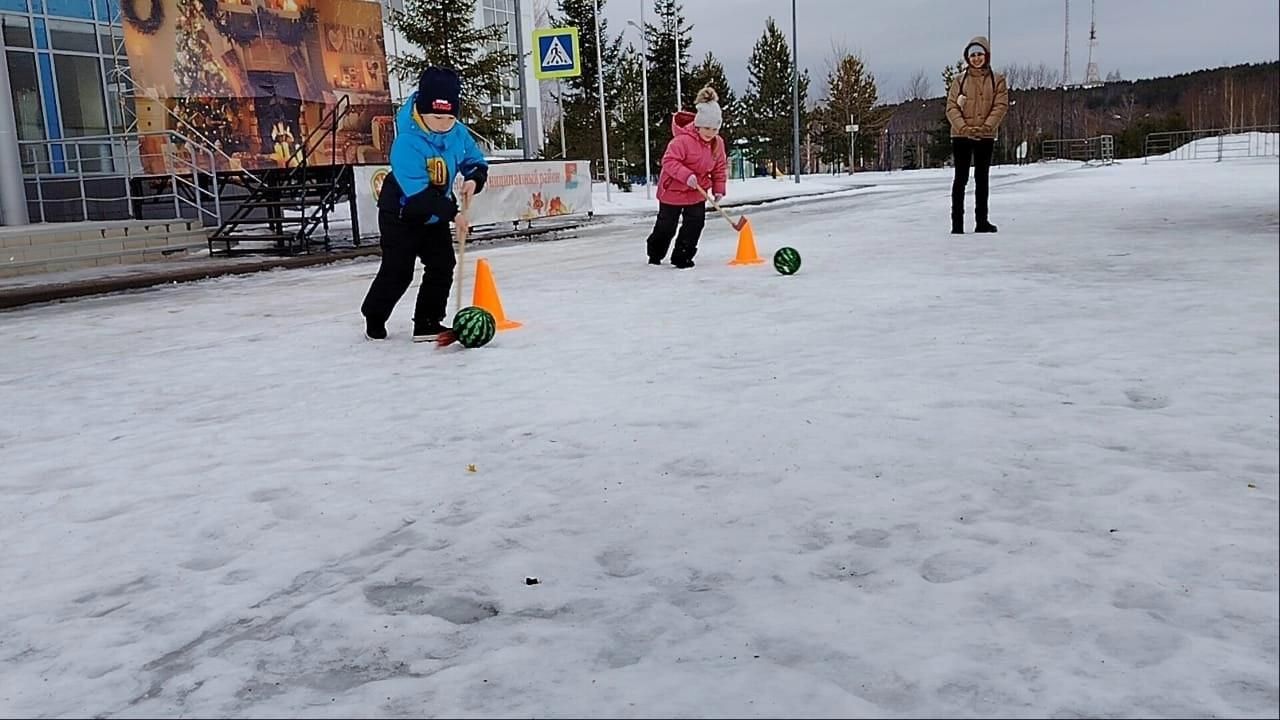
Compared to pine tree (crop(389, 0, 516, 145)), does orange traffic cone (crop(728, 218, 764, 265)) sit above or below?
below

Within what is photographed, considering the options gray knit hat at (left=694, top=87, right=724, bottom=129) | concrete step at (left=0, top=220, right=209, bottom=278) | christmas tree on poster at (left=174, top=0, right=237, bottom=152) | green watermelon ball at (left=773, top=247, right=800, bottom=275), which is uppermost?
christmas tree on poster at (left=174, top=0, right=237, bottom=152)

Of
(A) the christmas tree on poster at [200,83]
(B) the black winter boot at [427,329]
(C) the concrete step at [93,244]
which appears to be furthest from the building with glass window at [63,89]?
(B) the black winter boot at [427,329]

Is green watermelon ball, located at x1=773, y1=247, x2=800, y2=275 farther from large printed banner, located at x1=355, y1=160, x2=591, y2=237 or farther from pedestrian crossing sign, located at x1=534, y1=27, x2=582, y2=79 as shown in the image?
pedestrian crossing sign, located at x1=534, y1=27, x2=582, y2=79

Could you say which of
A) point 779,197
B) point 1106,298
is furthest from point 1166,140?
point 1106,298

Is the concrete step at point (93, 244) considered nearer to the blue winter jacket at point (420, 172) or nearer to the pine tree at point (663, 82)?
the blue winter jacket at point (420, 172)

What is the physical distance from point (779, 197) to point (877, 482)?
27.1 m

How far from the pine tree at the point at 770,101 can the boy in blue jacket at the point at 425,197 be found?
61093 mm

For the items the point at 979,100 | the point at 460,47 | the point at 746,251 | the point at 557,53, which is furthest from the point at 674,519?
the point at 460,47

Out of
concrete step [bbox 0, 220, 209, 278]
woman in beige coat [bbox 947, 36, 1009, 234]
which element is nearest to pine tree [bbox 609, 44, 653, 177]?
concrete step [bbox 0, 220, 209, 278]

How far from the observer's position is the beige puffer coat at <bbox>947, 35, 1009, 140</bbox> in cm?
1167

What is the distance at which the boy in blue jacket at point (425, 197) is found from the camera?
6574 millimetres

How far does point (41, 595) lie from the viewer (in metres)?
3.04

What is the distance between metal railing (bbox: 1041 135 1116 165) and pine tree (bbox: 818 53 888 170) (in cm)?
1341

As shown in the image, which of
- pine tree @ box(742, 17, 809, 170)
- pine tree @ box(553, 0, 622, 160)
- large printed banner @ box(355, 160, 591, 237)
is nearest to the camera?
large printed banner @ box(355, 160, 591, 237)
